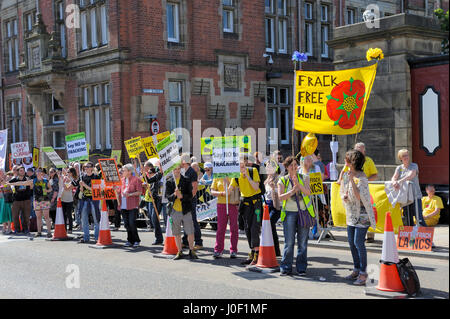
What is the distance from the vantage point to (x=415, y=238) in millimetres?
10438

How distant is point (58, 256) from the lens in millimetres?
11430

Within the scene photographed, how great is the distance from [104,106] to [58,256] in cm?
1219

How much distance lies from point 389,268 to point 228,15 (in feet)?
59.4

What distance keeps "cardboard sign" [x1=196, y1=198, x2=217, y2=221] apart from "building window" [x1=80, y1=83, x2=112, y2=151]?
9023 mm

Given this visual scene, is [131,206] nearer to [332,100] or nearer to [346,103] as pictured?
[332,100]

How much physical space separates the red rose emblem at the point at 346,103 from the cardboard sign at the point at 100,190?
5.54 m

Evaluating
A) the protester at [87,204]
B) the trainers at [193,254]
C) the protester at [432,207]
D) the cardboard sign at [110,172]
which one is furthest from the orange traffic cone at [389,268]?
the protester at [87,204]

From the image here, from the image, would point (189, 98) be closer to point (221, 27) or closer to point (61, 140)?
point (221, 27)

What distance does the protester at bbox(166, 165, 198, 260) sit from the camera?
34.9ft

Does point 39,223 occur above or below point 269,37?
below

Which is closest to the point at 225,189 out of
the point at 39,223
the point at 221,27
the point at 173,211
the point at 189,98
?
the point at 173,211

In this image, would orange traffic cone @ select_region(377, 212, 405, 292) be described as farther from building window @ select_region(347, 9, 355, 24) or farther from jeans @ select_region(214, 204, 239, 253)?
building window @ select_region(347, 9, 355, 24)

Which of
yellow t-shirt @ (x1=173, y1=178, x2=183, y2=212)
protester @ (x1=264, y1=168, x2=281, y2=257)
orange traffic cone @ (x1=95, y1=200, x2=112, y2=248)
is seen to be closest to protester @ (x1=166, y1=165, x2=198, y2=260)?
yellow t-shirt @ (x1=173, y1=178, x2=183, y2=212)

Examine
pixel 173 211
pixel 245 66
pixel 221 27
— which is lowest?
pixel 173 211
